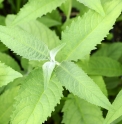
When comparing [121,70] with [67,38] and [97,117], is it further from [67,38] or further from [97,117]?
[67,38]

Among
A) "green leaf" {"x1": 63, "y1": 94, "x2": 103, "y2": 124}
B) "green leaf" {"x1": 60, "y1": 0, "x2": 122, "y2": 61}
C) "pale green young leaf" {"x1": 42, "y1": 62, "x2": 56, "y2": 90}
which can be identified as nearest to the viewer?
"pale green young leaf" {"x1": 42, "y1": 62, "x2": 56, "y2": 90}

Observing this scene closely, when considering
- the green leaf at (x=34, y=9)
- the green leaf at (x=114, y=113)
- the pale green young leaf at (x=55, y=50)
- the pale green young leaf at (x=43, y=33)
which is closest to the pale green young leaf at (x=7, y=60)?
the pale green young leaf at (x=43, y=33)

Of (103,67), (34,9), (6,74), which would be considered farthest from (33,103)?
(103,67)

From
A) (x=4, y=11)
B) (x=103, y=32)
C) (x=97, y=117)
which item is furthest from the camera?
(x=4, y=11)

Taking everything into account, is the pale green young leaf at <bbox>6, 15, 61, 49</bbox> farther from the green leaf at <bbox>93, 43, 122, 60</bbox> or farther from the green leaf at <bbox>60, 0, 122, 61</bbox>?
the green leaf at <bbox>93, 43, 122, 60</bbox>

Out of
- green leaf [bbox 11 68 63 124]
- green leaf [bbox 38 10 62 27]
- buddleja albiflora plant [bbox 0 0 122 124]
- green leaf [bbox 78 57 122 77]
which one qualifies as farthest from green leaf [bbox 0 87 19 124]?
green leaf [bbox 38 10 62 27]

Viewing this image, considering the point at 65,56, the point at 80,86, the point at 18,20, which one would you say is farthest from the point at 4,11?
the point at 80,86

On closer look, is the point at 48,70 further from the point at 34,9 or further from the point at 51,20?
the point at 51,20
